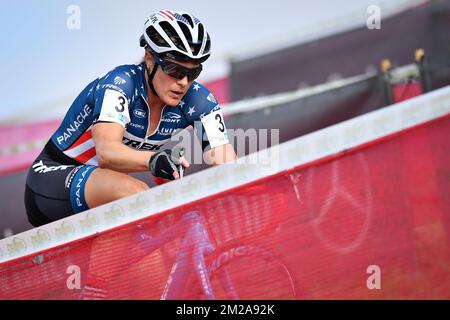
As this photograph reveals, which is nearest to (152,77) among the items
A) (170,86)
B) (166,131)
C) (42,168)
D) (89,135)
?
(170,86)

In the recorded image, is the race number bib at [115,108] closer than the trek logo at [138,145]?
Yes

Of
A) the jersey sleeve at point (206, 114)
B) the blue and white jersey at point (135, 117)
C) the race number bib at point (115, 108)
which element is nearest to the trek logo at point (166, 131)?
the blue and white jersey at point (135, 117)

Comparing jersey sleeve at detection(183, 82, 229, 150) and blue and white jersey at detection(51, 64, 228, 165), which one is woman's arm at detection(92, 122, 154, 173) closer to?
blue and white jersey at detection(51, 64, 228, 165)

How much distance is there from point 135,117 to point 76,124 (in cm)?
35

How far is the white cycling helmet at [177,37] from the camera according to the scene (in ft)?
9.44

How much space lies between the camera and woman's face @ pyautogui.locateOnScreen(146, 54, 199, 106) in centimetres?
295

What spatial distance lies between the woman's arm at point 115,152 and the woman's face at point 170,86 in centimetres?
29

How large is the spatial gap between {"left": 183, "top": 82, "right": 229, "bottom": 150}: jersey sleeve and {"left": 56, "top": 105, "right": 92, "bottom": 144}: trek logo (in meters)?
0.50

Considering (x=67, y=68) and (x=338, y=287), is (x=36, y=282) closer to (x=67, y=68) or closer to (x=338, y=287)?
(x=338, y=287)

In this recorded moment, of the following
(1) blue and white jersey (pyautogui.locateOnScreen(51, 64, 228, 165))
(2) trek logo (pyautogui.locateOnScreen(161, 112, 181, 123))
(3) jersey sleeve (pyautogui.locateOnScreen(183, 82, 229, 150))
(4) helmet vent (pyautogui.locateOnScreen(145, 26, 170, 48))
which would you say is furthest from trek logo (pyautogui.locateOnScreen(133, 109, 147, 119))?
(4) helmet vent (pyautogui.locateOnScreen(145, 26, 170, 48))

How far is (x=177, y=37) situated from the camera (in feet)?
9.48

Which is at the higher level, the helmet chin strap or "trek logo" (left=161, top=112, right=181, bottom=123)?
the helmet chin strap

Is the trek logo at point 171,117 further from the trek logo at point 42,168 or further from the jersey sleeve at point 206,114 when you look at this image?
the trek logo at point 42,168

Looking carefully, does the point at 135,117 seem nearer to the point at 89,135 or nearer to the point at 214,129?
the point at 89,135
